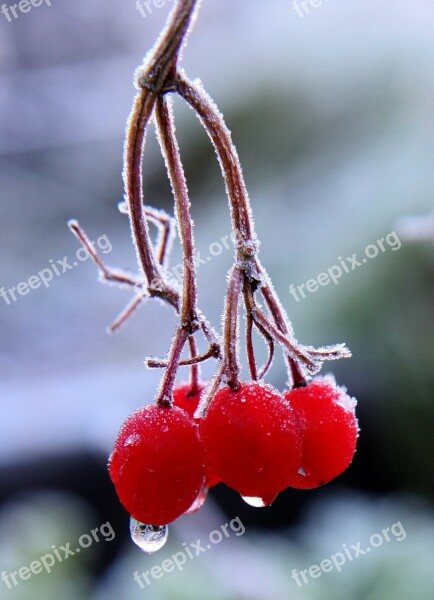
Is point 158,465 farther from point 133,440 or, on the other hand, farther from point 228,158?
point 228,158

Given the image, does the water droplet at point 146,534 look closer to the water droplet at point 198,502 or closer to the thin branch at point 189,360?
the water droplet at point 198,502

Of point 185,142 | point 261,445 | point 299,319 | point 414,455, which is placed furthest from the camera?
point 185,142

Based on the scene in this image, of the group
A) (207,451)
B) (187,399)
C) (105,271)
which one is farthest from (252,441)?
(105,271)

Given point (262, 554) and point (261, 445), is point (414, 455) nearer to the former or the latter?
point (262, 554)

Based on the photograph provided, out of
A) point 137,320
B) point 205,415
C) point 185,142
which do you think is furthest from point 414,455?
point 185,142

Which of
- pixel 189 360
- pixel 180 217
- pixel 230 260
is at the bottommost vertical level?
pixel 189 360

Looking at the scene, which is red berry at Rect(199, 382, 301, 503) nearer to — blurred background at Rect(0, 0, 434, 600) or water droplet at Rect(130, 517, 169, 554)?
water droplet at Rect(130, 517, 169, 554)
